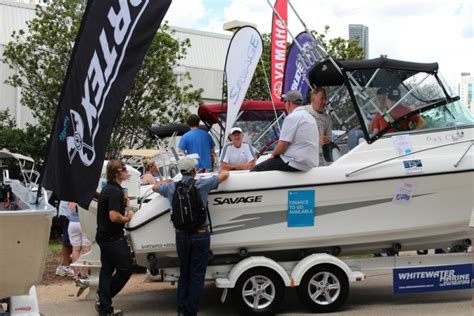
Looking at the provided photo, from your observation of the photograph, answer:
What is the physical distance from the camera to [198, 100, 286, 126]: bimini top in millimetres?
12703

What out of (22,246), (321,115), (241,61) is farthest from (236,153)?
(22,246)

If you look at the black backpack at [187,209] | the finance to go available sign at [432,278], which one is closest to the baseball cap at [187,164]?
the black backpack at [187,209]

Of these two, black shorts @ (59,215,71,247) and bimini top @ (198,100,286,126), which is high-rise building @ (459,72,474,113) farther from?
black shorts @ (59,215,71,247)

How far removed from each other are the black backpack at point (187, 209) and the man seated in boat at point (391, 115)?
2.26 m

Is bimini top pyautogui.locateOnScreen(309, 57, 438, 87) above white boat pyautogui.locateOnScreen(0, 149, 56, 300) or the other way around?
above

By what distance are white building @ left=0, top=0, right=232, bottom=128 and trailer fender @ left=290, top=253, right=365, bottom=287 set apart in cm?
1950

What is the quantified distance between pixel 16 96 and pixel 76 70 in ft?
68.8

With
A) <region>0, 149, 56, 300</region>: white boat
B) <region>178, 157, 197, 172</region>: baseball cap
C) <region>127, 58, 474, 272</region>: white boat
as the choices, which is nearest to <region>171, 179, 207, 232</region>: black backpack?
<region>178, 157, 197, 172</region>: baseball cap

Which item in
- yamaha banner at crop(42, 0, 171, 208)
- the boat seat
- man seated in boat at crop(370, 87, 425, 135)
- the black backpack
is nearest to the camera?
yamaha banner at crop(42, 0, 171, 208)

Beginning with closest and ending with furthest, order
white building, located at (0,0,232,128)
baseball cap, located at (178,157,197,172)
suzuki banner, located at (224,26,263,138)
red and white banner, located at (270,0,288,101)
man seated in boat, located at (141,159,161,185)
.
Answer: baseball cap, located at (178,157,197,172) < man seated in boat, located at (141,159,161,185) < suzuki banner, located at (224,26,263,138) < red and white banner, located at (270,0,288,101) < white building, located at (0,0,232,128)

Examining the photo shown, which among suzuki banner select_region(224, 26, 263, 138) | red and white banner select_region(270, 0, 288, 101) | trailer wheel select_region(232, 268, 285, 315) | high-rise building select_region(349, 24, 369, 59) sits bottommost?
trailer wheel select_region(232, 268, 285, 315)

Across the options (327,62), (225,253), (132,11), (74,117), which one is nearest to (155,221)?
(225,253)

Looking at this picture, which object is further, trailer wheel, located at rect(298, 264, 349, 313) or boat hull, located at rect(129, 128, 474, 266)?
trailer wheel, located at rect(298, 264, 349, 313)

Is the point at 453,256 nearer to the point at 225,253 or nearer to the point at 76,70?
the point at 225,253
